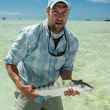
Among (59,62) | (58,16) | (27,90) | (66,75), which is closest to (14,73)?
(27,90)

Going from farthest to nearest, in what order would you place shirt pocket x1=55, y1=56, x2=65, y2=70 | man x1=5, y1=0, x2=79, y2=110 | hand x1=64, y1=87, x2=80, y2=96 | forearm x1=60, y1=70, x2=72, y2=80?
forearm x1=60, y1=70, x2=72, y2=80
shirt pocket x1=55, y1=56, x2=65, y2=70
man x1=5, y1=0, x2=79, y2=110
hand x1=64, y1=87, x2=80, y2=96

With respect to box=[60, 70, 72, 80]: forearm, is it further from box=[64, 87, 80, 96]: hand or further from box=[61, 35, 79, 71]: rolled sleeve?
box=[64, 87, 80, 96]: hand

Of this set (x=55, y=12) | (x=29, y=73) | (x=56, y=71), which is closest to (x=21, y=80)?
(x=29, y=73)

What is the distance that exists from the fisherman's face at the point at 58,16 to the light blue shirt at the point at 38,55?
104 mm

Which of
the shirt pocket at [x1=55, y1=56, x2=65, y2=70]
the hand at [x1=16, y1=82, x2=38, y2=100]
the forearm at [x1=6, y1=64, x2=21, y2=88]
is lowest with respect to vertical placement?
the hand at [x1=16, y1=82, x2=38, y2=100]

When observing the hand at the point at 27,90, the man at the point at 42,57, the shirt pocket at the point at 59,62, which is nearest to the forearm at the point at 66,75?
the man at the point at 42,57

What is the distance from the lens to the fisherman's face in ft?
12.0

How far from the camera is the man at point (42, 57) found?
12.1 feet

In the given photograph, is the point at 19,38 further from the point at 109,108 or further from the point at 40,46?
the point at 109,108

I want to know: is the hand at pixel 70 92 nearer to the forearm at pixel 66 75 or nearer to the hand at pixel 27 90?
the hand at pixel 27 90

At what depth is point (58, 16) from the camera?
3.65 meters

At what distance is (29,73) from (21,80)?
4.1 inches

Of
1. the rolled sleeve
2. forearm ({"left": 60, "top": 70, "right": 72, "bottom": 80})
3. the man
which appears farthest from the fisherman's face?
forearm ({"left": 60, "top": 70, "right": 72, "bottom": 80})

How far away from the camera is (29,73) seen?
154 inches
